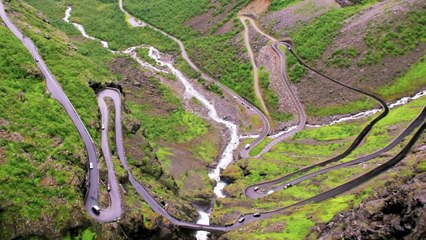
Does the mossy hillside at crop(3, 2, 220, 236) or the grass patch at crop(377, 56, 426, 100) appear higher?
the mossy hillside at crop(3, 2, 220, 236)

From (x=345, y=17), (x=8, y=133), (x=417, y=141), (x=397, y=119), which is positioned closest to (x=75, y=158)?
(x=8, y=133)

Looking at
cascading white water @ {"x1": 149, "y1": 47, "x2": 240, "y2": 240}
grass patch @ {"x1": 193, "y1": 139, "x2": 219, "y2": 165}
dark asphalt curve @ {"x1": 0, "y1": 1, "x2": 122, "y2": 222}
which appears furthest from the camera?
grass patch @ {"x1": 193, "y1": 139, "x2": 219, "y2": 165}

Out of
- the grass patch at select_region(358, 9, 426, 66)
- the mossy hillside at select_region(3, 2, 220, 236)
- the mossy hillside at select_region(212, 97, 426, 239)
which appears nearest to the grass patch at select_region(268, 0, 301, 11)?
the grass patch at select_region(358, 9, 426, 66)

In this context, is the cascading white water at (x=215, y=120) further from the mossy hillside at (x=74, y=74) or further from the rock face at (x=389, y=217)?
the rock face at (x=389, y=217)

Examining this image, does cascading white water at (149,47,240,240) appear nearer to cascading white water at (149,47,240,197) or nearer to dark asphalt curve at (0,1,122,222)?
cascading white water at (149,47,240,197)

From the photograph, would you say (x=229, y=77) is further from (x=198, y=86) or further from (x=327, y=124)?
(x=327, y=124)
